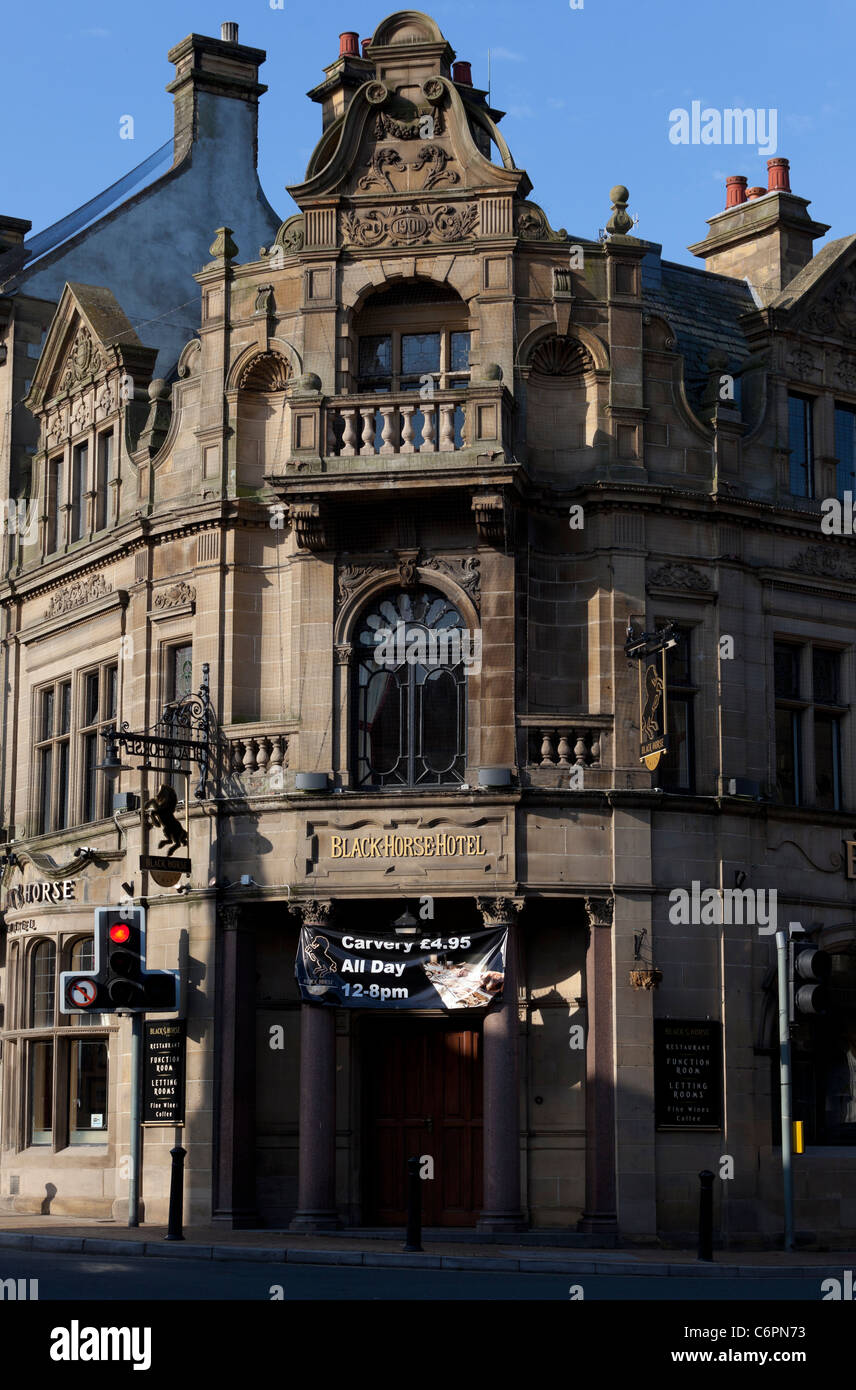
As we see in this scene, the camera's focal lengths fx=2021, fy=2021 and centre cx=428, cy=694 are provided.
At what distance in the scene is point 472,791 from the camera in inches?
1039

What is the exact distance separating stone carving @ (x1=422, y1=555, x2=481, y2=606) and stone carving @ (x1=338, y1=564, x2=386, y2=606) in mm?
692

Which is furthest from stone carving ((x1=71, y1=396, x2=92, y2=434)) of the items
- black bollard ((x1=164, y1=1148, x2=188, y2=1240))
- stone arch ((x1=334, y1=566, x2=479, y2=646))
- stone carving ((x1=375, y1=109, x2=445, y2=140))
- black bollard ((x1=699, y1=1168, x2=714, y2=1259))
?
black bollard ((x1=699, y1=1168, x2=714, y2=1259))

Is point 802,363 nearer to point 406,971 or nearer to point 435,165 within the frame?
point 435,165

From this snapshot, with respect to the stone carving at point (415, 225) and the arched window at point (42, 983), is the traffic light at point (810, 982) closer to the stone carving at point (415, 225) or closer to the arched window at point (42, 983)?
the stone carving at point (415, 225)

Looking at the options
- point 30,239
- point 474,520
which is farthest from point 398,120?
point 30,239

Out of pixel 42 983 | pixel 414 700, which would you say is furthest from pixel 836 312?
pixel 42 983

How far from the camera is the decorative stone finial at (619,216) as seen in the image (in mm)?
28453

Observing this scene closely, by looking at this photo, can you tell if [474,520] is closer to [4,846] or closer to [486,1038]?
[486,1038]

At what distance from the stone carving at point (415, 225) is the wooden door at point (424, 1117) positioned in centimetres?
1086

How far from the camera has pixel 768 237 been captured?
3419cm

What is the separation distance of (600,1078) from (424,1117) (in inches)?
108

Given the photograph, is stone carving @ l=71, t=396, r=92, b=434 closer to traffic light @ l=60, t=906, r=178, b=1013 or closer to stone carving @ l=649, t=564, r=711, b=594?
stone carving @ l=649, t=564, r=711, b=594

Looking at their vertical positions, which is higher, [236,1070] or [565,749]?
[565,749]
